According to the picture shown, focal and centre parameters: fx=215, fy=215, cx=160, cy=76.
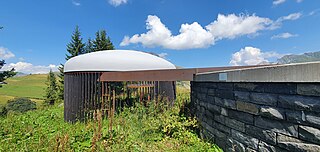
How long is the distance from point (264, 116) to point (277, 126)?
19 centimetres

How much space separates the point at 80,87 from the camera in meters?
7.48

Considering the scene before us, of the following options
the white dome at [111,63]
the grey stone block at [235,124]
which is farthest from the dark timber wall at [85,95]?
the grey stone block at [235,124]

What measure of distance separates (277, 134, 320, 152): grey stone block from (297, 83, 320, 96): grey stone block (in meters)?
0.44

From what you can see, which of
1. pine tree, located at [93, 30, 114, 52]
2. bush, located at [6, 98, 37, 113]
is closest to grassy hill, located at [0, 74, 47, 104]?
bush, located at [6, 98, 37, 113]

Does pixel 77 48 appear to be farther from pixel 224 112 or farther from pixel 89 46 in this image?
pixel 224 112

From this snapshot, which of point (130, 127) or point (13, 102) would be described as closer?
point (130, 127)

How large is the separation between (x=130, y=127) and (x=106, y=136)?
0.77 m

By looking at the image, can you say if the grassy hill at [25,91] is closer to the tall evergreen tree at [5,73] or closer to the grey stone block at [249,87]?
the tall evergreen tree at [5,73]

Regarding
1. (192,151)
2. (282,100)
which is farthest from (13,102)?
(282,100)

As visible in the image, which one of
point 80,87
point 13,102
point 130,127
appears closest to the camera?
point 130,127

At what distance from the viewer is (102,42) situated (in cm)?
2295

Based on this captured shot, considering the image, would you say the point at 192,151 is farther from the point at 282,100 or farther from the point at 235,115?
the point at 282,100

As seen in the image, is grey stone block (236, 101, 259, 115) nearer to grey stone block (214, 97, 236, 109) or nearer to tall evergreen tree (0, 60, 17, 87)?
grey stone block (214, 97, 236, 109)

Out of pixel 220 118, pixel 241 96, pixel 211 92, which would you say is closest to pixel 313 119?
pixel 241 96
